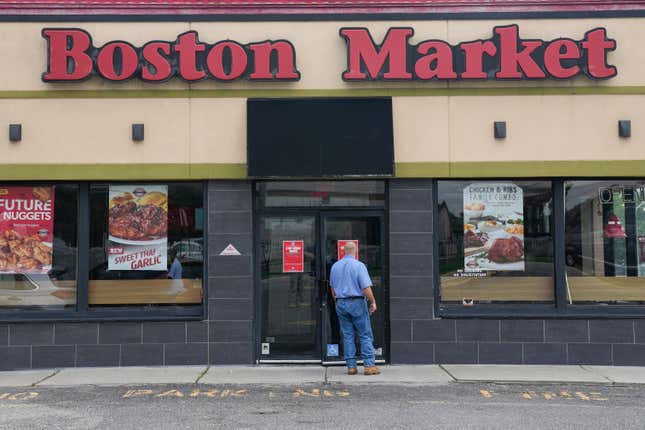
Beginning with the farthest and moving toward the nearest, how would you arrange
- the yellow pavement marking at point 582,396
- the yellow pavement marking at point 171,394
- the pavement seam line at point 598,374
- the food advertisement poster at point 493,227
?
the food advertisement poster at point 493,227
the pavement seam line at point 598,374
the yellow pavement marking at point 171,394
the yellow pavement marking at point 582,396

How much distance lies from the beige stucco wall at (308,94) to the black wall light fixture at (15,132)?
0.26 feet

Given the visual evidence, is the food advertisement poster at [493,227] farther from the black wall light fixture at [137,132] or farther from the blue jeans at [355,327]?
the black wall light fixture at [137,132]

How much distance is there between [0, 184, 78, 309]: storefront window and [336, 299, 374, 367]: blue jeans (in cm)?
409

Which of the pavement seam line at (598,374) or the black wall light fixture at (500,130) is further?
the black wall light fixture at (500,130)

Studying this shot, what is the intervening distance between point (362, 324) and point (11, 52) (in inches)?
254

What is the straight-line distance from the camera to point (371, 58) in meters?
10.2

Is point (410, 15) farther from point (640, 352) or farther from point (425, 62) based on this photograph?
point (640, 352)

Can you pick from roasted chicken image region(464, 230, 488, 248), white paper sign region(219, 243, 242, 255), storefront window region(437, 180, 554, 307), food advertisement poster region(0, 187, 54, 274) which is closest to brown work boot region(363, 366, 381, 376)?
Result: storefront window region(437, 180, 554, 307)

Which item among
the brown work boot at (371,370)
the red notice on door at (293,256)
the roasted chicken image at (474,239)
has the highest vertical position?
the roasted chicken image at (474,239)

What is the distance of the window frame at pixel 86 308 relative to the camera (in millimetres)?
10008

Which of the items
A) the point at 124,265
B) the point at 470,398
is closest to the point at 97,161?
the point at 124,265

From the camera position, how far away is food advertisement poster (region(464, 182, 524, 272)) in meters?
10.3

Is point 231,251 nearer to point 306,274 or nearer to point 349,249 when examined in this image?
point 306,274

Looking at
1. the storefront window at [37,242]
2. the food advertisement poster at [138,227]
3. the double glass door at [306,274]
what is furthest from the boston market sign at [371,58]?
the double glass door at [306,274]
